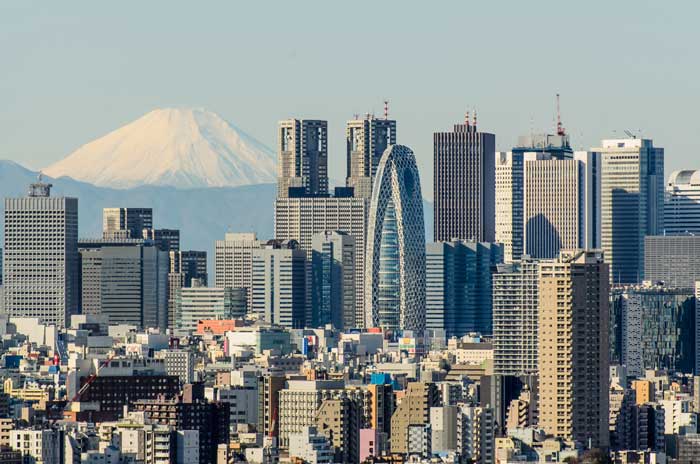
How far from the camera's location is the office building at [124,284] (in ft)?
644

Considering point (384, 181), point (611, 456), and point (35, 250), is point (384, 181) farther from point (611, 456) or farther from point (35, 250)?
point (611, 456)

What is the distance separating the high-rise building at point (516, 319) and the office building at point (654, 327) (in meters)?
5.24

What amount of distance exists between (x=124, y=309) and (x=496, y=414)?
89606mm

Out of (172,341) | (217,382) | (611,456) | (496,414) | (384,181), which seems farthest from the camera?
(384,181)

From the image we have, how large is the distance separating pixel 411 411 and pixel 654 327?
55.3 metres

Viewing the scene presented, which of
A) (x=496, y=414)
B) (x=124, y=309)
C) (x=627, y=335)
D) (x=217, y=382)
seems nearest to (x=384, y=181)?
(x=124, y=309)

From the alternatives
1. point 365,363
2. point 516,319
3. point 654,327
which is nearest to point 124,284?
point 654,327

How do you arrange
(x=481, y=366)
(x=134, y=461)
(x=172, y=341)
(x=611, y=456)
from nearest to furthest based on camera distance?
(x=134, y=461)
(x=611, y=456)
(x=481, y=366)
(x=172, y=341)

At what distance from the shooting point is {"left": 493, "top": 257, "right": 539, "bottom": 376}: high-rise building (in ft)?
441

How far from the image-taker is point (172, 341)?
157750 mm

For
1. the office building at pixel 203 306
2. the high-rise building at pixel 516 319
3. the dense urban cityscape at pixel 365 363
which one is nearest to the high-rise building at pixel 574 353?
the dense urban cityscape at pixel 365 363

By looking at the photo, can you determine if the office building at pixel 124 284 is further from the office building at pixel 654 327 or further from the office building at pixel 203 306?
the office building at pixel 654 327

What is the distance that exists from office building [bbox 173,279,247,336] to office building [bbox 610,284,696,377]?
34357mm

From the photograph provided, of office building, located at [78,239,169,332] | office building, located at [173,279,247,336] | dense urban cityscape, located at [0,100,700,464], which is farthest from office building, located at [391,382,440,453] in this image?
office building, located at [78,239,169,332]
